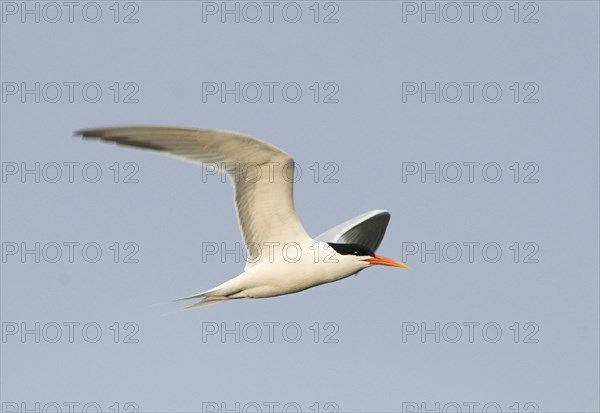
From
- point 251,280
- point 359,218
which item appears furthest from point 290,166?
point 359,218

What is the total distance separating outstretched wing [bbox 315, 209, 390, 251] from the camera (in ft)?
53.3

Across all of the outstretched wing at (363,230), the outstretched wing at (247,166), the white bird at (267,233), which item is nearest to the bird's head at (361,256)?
the white bird at (267,233)

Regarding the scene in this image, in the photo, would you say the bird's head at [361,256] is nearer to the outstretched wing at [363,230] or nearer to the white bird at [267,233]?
the white bird at [267,233]

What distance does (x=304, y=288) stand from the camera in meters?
13.2

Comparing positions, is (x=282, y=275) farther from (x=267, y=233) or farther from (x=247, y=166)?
(x=247, y=166)

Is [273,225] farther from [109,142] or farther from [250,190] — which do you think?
[109,142]

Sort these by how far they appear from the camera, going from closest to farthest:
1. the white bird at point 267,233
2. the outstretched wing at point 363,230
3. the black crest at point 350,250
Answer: the white bird at point 267,233
the black crest at point 350,250
the outstretched wing at point 363,230

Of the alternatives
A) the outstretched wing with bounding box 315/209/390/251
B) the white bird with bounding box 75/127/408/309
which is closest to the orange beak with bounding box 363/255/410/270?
the white bird with bounding box 75/127/408/309

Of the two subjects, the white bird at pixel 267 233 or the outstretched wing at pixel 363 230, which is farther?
the outstretched wing at pixel 363 230

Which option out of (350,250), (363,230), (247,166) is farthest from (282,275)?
(363,230)

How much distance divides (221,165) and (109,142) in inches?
66.0

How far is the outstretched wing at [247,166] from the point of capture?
37.8ft

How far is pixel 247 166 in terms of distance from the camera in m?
12.4

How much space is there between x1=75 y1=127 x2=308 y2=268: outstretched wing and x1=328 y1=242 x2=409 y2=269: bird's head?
1.86ft
